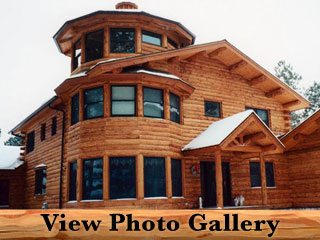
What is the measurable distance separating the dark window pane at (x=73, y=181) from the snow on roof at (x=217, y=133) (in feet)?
15.6

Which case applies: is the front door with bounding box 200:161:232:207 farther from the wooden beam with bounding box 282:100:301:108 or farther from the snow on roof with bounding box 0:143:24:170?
the snow on roof with bounding box 0:143:24:170

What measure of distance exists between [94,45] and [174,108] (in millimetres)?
Result: 4729

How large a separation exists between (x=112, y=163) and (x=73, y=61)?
639cm

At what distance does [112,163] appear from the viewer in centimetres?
Answer: 1319

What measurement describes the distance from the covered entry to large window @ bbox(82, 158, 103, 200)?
12.4ft

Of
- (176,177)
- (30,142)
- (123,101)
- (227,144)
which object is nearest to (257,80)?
(227,144)

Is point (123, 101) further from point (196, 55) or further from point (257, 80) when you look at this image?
point (257, 80)

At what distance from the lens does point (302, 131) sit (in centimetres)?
1669

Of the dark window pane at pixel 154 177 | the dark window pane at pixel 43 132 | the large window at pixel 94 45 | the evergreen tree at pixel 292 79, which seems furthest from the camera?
the evergreen tree at pixel 292 79

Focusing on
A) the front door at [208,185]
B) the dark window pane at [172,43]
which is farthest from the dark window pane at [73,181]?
the dark window pane at [172,43]

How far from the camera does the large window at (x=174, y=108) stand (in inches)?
586

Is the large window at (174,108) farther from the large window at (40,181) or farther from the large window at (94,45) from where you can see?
the large window at (40,181)

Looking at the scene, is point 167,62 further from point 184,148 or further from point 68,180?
point 68,180

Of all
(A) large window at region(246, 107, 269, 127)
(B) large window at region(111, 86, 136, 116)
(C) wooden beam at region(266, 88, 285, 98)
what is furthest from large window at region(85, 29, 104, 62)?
(C) wooden beam at region(266, 88, 285, 98)
